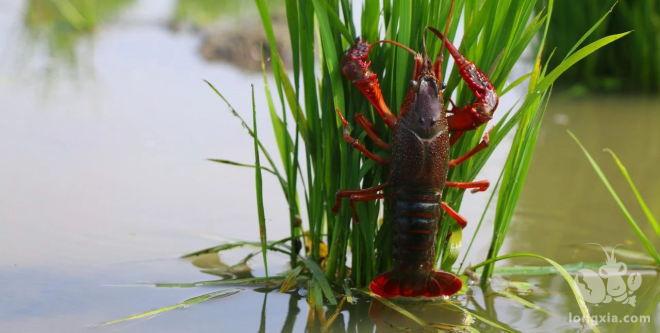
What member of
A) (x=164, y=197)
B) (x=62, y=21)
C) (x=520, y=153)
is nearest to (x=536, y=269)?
(x=520, y=153)

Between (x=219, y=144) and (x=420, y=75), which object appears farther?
(x=219, y=144)

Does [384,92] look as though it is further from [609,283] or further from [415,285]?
[609,283]

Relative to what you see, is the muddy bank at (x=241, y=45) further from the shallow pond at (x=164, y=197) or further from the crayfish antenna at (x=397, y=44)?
the crayfish antenna at (x=397, y=44)

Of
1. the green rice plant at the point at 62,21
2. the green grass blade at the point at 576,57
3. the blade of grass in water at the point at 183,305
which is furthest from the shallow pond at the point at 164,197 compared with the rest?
the green grass blade at the point at 576,57

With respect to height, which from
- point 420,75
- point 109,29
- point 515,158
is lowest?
point 515,158

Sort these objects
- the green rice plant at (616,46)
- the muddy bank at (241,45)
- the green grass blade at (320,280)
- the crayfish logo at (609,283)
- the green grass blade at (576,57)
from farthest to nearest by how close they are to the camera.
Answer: the muddy bank at (241,45) < the green rice plant at (616,46) < the crayfish logo at (609,283) < the green grass blade at (320,280) < the green grass blade at (576,57)

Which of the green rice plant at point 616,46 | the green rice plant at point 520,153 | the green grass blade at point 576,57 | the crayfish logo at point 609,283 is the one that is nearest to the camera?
the green grass blade at point 576,57

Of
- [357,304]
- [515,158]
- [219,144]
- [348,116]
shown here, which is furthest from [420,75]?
[219,144]

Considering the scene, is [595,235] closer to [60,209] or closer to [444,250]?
[444,250]
